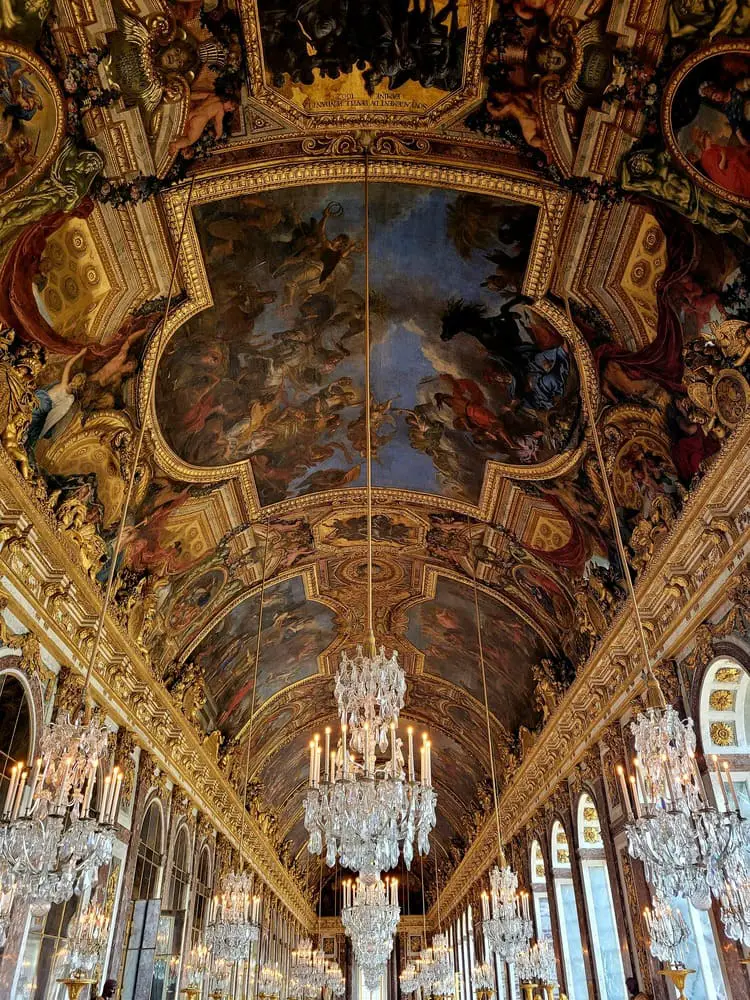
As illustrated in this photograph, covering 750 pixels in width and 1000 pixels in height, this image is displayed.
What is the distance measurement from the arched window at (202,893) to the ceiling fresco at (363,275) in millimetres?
5452

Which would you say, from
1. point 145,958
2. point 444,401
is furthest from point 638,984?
point 444,401

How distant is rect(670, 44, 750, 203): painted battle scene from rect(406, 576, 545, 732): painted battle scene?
1097 cm

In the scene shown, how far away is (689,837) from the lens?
6.12m

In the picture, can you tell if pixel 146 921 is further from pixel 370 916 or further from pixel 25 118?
pixel 25 118

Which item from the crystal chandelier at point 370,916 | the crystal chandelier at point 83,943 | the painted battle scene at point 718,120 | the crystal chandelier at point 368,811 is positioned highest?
the painted battle scene at point 718,120

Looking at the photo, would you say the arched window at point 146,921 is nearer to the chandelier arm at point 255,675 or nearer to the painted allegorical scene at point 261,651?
the painted allegorical scene at point 261,651

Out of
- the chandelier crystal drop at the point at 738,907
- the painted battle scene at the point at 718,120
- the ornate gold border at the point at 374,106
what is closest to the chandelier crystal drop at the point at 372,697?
the chandelier crystal drop at the point at 738,907

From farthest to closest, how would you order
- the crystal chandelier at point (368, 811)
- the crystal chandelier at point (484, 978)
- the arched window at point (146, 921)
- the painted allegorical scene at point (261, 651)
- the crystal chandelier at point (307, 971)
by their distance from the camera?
the crystal chandelier at point (307, 971) < the crystal chandelier at point (484, 978) < the painted allegorical scene at point (261, 651) < the arched window at point (146, 921) < the crystal chandelier at point (368, 811)

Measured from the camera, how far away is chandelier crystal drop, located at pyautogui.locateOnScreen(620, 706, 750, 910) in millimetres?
6031

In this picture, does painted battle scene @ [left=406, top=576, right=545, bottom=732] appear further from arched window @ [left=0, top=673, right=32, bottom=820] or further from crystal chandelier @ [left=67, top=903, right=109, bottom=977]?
crystal chandelier @ [left=67, top=903, right=109, bottom=977]

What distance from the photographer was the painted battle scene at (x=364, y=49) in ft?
24.2

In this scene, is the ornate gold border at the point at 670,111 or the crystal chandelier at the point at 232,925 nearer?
the ornate gold border at the point at 670,111

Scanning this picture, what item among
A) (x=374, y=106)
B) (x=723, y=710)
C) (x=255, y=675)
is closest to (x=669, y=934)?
(x=723, y=710)

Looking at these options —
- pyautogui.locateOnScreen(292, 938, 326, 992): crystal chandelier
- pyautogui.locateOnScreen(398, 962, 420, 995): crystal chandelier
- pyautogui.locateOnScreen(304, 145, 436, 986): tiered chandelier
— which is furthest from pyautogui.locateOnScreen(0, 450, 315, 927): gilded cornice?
pyautogui.locateOnScreen(398, 962, 420, 995): crystal chandelier
